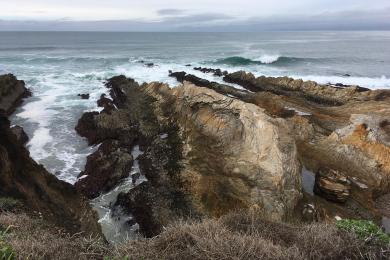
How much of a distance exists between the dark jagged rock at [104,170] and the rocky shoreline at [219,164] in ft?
0.14

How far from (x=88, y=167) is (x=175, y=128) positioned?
15.2 ft

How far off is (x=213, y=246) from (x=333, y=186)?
9467 millimetres

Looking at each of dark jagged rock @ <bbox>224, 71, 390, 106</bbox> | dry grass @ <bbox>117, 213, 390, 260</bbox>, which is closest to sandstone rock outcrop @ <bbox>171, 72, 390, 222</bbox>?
dark jagged rock @ <bbox>224, 71, 390, 106</bbox>

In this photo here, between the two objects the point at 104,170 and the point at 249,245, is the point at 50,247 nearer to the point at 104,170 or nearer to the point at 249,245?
the point at 249,245

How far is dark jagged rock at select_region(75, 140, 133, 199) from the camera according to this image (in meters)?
13.9

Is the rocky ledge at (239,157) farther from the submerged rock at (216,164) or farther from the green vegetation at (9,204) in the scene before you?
the green vegetation at (9,204)

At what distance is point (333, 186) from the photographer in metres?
12.8

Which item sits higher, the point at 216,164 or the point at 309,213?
the point at 216,164

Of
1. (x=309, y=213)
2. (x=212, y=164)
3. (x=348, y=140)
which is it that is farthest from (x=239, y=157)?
(x=348, y=140)

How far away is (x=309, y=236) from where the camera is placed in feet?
16.7

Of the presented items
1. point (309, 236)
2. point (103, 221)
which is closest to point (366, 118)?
A: point (103, 221)

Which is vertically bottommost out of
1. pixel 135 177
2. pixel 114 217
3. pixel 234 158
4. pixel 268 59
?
pixel 268 59

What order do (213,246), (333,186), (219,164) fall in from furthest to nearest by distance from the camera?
(219,164)
(333,186)
(213,246)

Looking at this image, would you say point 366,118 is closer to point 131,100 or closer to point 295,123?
point 295,123
